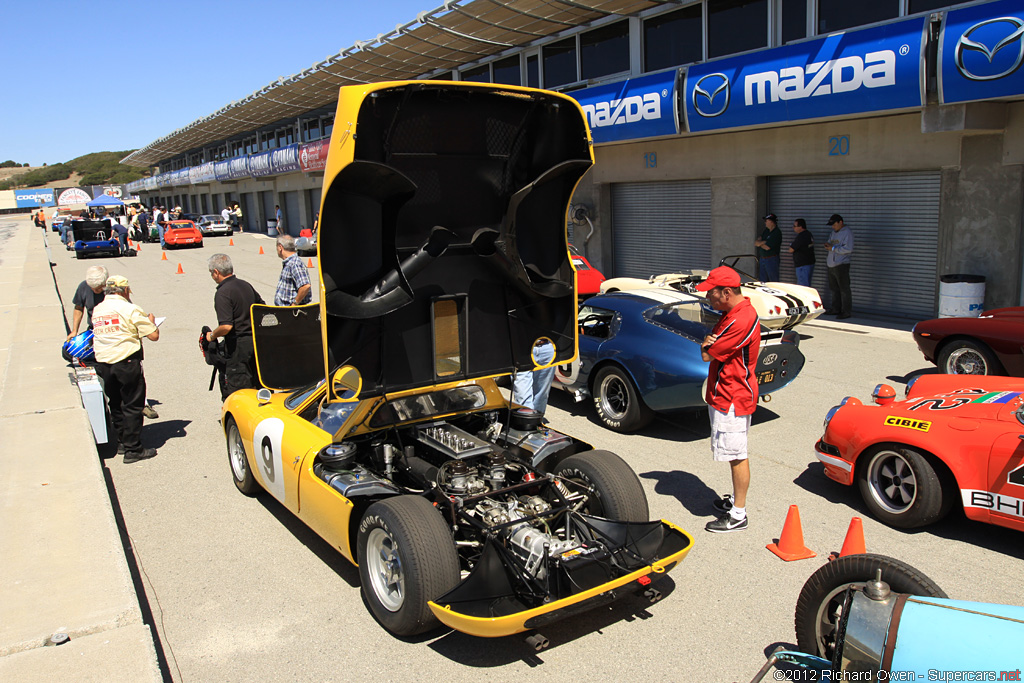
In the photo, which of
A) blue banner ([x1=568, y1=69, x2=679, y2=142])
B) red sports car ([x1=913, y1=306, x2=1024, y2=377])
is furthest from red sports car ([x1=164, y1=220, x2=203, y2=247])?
red sports car ([x1=913, y1=306, x2=1024, y2=377])

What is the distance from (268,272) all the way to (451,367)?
66.3 feet

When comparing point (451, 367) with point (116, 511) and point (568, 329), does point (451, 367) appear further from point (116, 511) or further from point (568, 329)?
point (116, 511)

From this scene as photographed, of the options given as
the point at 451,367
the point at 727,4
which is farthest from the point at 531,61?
the point at 451,367

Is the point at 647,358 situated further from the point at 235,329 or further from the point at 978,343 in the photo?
the point at 235,329

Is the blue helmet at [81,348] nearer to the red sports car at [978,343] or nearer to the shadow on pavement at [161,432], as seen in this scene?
the shadow on pavement at [161,432]

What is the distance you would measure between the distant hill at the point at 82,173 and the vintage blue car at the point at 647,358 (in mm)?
146789

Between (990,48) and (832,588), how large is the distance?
30.6ft

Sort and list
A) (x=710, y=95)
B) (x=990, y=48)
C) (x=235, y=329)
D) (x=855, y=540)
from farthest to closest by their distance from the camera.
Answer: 1. (x=710, y=95)
2. (x=990, y=48)
3. (x=235, y=329)
4. (x=855, y=540)

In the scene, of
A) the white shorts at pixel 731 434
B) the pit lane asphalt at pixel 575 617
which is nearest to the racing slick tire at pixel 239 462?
the pit lane asphalt at pixel 575 617

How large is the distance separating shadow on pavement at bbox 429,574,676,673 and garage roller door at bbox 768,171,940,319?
1073 centimetres

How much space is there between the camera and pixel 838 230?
41.8 ft

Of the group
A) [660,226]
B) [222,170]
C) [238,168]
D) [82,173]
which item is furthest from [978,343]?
[82,173]

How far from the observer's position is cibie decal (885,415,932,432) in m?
4.93

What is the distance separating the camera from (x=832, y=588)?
124 inches
